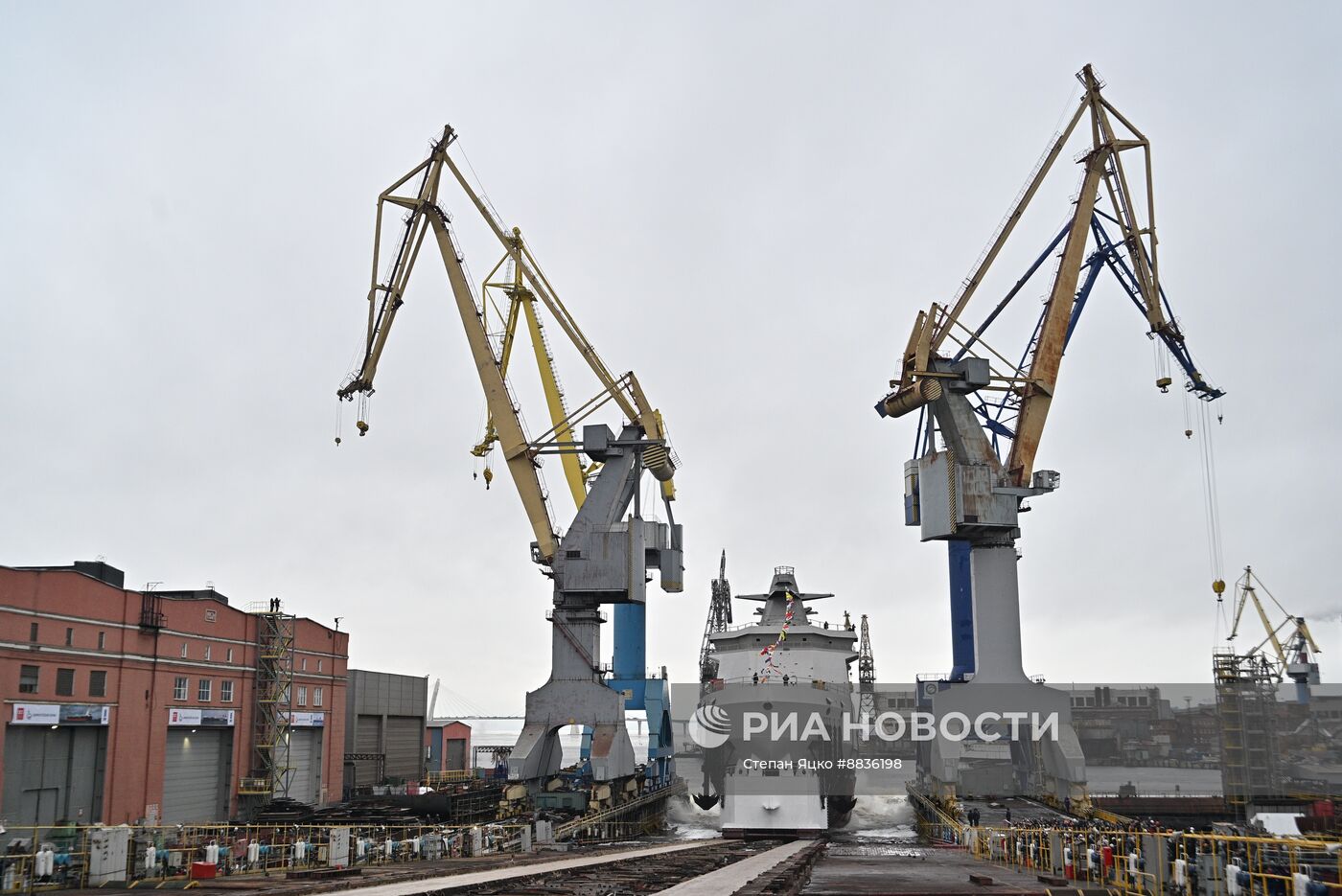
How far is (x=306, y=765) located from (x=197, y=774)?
24.4 ft

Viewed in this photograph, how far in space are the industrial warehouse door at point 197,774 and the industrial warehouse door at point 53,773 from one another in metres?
3.20

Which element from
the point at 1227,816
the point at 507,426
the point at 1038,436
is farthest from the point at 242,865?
the point at 1227,816

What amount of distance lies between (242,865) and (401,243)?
84.4ft

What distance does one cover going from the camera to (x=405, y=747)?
57.7 meters

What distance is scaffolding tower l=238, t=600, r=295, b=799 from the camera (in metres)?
40.8

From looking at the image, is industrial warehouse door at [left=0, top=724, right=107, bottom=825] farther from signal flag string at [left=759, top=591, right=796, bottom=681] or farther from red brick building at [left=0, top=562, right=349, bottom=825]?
signal flag string at [left=759, top=591, right=796, bottom=681]

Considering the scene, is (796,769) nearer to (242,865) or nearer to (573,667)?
(573,667)

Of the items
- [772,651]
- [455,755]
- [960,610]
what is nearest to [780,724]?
[772,651]

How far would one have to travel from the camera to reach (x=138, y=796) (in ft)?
111

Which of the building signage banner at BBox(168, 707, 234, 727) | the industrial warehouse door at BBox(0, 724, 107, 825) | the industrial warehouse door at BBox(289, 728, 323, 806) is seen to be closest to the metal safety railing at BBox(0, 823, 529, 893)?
the industrial warehouse door at BBox(0, 724, 107, 825)

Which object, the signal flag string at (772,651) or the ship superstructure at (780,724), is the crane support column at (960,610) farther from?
the signal flag string at (772,651)

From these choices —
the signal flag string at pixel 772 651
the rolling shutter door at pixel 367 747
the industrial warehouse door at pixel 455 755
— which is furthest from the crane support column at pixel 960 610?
the industrial warehouse door at pixel 455 755

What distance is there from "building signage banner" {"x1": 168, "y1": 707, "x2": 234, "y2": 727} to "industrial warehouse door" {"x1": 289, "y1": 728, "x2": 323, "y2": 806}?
4.02 meters

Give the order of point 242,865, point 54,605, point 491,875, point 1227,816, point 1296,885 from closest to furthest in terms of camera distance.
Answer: point 1296,885, point 491,875, point 242,865, point 54,605, point 1227,816
